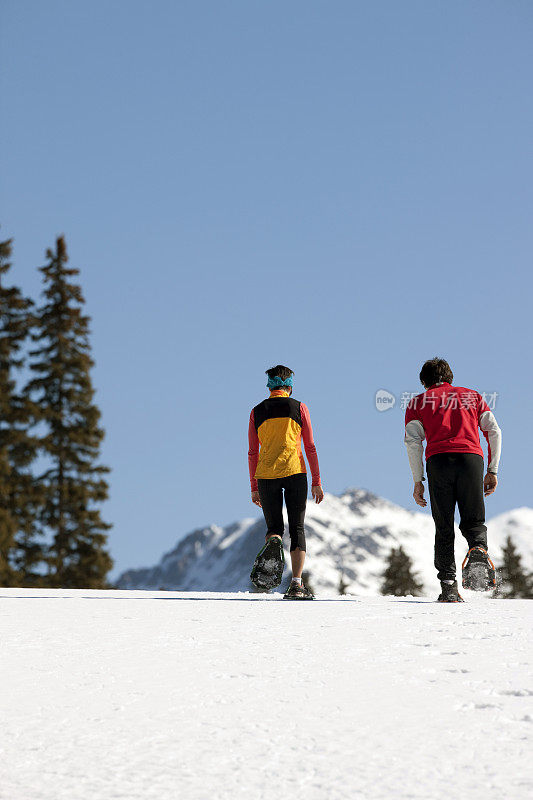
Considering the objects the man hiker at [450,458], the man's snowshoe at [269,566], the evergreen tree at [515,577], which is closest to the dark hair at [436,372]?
the man hiker at [450,458]

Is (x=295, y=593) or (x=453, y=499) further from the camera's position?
(x=295, y=593)

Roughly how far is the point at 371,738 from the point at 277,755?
445 mm

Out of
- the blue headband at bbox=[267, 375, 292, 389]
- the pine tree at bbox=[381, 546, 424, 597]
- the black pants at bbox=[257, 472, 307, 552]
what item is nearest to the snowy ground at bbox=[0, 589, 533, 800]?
the black pants at bbox=[257, 472, 307, 552]

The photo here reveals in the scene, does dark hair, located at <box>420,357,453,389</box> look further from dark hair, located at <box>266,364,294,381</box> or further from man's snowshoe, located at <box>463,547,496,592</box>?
man's snowshoe, located at <box>463,547,496,592</box>

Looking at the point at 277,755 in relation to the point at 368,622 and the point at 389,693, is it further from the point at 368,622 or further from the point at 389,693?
the point at 368,622

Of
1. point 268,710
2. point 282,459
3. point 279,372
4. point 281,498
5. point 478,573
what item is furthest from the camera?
point 279,372

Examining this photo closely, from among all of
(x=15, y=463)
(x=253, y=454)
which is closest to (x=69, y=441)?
(x=15, y=463)

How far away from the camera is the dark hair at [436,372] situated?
915 cm

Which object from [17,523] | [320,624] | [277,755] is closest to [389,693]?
[277,755]

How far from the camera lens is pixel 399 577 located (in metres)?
56.3

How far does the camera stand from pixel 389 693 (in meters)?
4.62

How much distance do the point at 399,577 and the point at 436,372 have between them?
160 ft

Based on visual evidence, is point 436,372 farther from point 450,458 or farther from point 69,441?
point 69,441

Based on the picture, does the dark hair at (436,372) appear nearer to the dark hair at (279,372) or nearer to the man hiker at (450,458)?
the man hiker at (450,458)
